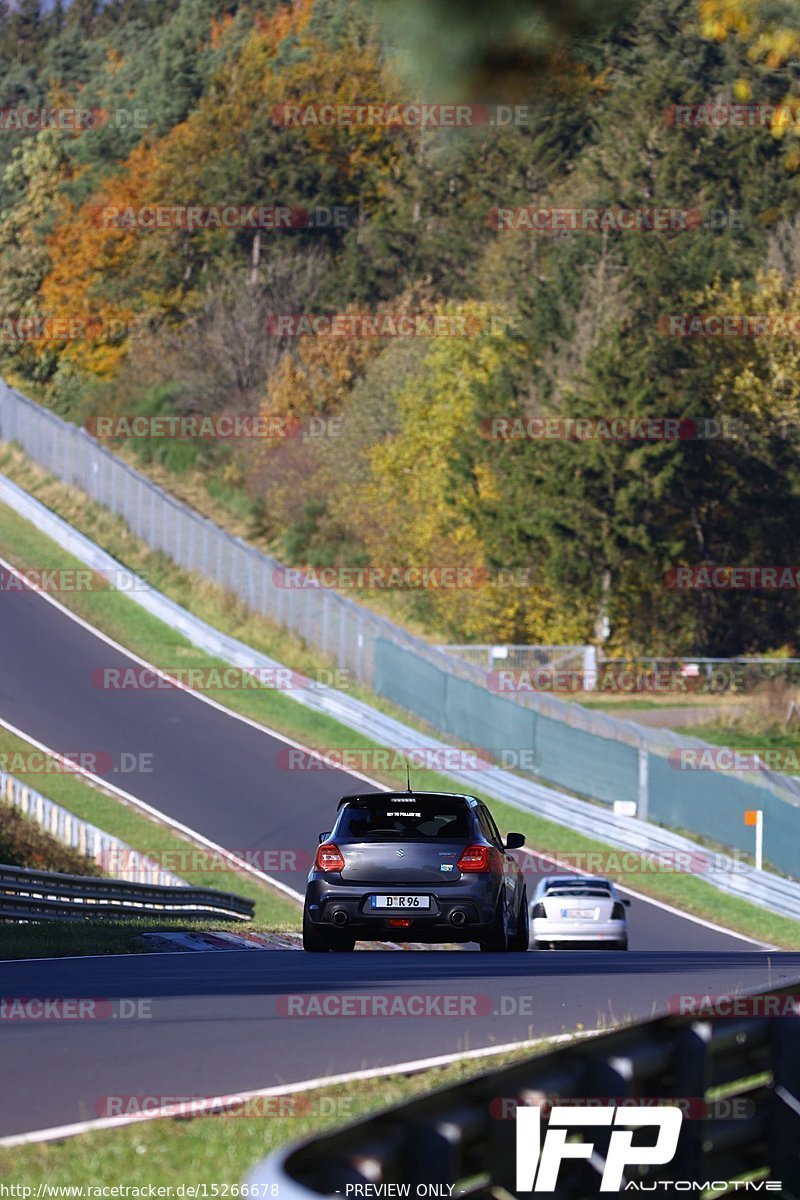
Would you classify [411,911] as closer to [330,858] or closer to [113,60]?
[330,858]

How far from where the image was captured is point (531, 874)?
117 feet

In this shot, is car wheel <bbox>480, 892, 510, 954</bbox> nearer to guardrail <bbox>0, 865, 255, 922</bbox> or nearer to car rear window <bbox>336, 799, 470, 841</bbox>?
car rear window <bbox>336, 799, 470, 841</bbox>

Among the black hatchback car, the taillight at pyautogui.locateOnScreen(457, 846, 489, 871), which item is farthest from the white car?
the taillight at pyautogui.locateOnScreen(457, 846, 489, 871)

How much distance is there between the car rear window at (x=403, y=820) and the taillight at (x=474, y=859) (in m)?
Result: 0.18

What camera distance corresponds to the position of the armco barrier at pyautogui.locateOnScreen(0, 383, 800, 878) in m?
37.6

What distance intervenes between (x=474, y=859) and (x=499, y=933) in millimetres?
1067

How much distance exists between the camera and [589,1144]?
600 centimetres

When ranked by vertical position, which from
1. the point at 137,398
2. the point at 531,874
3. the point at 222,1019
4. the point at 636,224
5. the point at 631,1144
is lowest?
the point at 531,874

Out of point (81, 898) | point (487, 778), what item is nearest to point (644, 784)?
point (487, 778)

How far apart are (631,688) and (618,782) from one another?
52.7 ft

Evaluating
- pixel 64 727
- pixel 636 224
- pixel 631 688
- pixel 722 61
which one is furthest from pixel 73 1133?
pixel 722 61

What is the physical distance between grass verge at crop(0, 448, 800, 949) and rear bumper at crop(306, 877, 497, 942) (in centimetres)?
1636

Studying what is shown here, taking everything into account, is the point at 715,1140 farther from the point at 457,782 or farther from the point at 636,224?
the point at 636,224

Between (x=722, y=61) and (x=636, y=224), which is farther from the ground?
(x=722, y=61)
